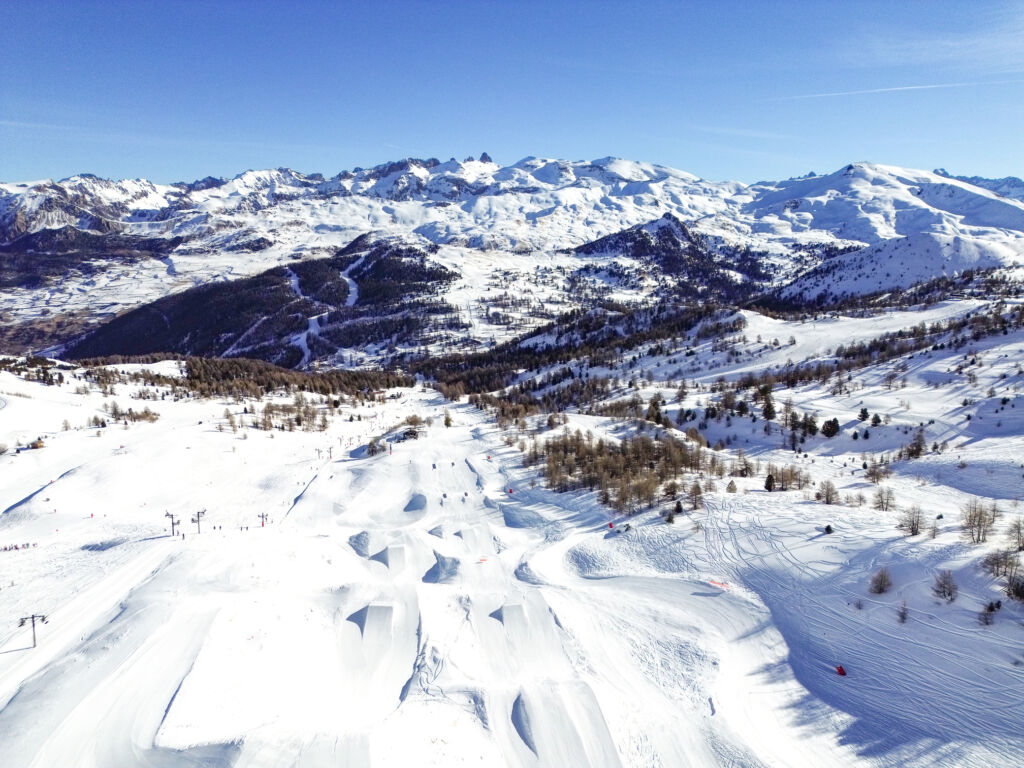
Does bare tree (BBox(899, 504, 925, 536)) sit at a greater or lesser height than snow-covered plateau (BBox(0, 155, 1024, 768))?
greater

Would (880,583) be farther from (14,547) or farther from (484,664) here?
(14,547)

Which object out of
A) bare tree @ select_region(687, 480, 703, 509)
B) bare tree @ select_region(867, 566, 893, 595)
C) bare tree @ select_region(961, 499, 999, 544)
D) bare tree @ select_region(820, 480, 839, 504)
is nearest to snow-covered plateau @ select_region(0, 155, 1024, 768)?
bare tree @ select_region(820, 480, 839, 504)

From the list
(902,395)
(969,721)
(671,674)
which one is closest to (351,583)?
(671,674)

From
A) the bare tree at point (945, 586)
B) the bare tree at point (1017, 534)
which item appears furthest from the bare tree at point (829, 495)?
the bare tree at point (945, 586)

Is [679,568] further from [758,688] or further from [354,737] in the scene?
[354,737]

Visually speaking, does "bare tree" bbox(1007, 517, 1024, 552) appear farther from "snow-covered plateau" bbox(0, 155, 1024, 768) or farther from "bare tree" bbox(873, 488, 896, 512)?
"bare tree" bbox(873, 488, 896, 512)

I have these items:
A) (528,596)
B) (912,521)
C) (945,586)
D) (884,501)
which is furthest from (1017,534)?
(528,596)
